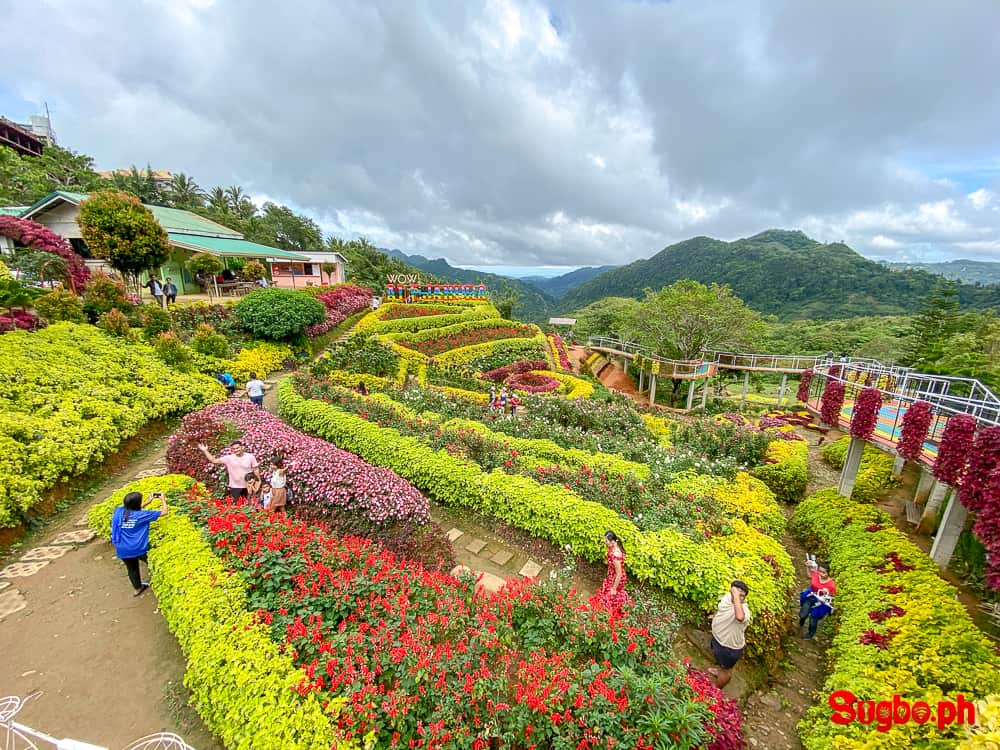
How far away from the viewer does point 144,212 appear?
13297mm

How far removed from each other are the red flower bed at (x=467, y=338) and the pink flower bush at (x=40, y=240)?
40.4 feet

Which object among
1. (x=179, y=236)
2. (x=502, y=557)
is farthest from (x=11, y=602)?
(x=179, y=236)

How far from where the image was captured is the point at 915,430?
6.29m


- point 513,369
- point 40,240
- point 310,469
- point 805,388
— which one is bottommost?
point 513,369

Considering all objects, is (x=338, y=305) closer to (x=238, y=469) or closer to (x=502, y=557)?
(x=238, y=469)

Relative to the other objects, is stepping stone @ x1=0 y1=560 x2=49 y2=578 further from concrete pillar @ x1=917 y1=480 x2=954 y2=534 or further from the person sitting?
concrete pillar @ x1=917 y1=480 x2=954 y2=534

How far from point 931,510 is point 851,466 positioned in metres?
1.38

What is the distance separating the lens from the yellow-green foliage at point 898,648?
12.8 ft

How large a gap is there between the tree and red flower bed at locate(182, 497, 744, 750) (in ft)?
43.4

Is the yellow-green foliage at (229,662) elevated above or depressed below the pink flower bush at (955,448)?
below

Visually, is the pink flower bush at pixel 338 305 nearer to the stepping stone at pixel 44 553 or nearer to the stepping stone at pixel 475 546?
the stepping stone at pixel 44 553

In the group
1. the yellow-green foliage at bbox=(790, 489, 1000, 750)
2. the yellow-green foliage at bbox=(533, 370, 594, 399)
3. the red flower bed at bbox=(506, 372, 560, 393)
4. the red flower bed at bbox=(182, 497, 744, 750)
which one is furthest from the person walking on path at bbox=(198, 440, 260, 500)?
the yellow-green foliage at bbox=(533, 370, 594, 399)

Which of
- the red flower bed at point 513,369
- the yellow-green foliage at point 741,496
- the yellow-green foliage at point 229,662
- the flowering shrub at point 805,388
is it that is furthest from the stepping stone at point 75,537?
the flowering shrub at point 805,388

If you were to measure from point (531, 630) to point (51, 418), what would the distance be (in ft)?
Result: 32.0
